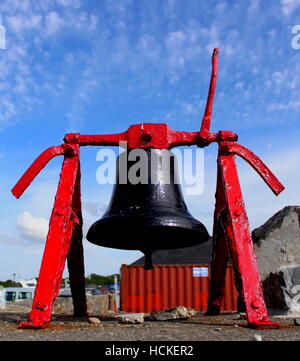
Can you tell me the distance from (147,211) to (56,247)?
32.1 inches

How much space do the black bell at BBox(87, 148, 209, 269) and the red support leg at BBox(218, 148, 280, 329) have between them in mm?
298

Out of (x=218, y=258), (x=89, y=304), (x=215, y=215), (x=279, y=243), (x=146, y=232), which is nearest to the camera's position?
(x=146, y=232)

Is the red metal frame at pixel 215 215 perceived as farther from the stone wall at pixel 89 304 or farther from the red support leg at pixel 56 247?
the stone wall at pixel 89 304

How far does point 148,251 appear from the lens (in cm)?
419

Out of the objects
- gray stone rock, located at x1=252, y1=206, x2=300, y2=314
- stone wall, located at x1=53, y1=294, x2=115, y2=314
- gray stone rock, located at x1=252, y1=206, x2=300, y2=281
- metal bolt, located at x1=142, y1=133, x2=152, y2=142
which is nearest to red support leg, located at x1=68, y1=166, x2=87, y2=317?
metal bolt, located at x1=142, y1=133, x2=152, y2=142

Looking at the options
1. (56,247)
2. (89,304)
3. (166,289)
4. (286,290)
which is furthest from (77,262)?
(166,289)

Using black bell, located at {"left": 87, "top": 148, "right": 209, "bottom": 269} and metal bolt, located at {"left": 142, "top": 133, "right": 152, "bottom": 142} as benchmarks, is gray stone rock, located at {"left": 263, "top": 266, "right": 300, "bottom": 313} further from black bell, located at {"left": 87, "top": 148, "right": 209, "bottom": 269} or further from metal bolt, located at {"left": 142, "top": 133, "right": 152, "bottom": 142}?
metal bolt, located at {"left": 142, "top": 133, "right": 152, "bottom": 142}

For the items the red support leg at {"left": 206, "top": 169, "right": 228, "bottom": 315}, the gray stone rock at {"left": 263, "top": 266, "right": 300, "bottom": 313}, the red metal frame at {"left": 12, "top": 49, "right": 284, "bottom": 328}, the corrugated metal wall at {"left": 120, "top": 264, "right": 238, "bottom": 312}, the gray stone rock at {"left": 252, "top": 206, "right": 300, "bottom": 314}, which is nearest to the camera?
the red metal frame at {"left": 12, "top": 49, "right": 284, "bottom": 328}

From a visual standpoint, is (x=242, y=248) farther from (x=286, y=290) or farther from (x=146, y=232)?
(x=286, y=290)

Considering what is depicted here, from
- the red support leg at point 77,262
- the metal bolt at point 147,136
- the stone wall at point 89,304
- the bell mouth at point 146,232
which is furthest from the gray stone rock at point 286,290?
the stone wall at point 89,304

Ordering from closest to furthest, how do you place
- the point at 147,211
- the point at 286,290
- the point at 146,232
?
the point at 147,211, the point at 146,232, the point at 286,290

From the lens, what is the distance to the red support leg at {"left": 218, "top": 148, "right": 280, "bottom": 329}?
11.1ft

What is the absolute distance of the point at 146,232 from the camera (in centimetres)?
404
